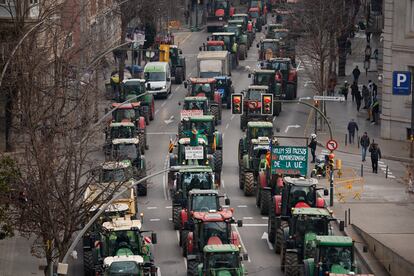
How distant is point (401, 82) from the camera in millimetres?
76000

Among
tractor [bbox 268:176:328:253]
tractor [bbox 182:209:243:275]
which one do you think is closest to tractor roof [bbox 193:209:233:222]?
tractor [bbox 182:209:243:275]

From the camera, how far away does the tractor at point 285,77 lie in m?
93.9

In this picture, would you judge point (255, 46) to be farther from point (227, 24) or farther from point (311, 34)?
point (311, 34)

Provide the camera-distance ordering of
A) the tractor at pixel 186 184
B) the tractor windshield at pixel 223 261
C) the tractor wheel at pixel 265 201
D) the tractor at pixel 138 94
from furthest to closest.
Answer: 1. the tractor at pixel 138 94
2. the tractor wheel at pixel 265 201
3. the tractor at pixel 186 184
4. the tractor windshield at pixel 223 261

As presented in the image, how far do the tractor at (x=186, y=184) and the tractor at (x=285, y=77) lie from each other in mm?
32065

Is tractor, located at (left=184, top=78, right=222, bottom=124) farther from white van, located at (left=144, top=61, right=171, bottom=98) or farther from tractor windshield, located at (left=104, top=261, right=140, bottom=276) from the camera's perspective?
tractor windshield, located at (left=104, top=261, right=140, bottom=276)

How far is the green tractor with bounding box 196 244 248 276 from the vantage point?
4816cm

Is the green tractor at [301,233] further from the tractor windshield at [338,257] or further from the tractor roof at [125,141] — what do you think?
the tractor roof at [125,141]

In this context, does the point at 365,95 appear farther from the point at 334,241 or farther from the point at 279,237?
the point at 334,241

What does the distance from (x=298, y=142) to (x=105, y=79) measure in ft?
75.7

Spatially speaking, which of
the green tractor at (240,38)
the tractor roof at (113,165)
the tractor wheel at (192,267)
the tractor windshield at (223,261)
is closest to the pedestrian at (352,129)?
the tractor roof at (113,165)

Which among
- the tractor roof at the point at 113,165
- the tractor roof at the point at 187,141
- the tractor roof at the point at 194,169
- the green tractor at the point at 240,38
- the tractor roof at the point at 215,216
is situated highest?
the green tractor at the point at 240,38

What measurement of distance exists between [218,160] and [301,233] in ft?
61.7

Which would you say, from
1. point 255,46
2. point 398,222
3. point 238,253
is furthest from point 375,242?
point 255,46
